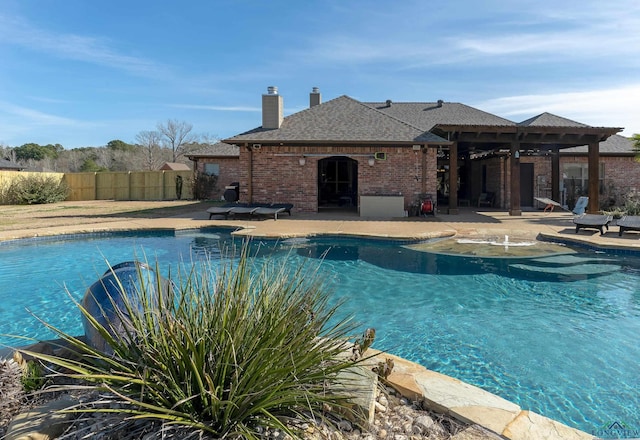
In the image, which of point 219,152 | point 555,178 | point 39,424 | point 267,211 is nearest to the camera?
point 39,424

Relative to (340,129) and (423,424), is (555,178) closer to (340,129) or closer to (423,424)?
(340,129)

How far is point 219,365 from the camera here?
1.86m

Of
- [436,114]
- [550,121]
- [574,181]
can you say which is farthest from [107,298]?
[574,181]

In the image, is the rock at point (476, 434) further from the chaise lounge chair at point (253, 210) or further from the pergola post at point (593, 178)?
the pergola post at point (593, 178)

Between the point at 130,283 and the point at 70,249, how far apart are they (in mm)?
8559

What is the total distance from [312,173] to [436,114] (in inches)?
370

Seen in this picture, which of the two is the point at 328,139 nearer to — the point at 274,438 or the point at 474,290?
the point at 474,290

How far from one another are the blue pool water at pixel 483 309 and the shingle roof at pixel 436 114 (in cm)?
1220

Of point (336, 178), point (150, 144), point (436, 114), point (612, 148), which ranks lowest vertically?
point (336, 178)

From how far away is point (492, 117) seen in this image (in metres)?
20.6

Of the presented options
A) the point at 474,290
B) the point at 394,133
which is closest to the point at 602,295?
the point at 474,290

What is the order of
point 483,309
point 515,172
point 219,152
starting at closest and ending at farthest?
1. point 483,309
2. point 515,172
3. point 219,152

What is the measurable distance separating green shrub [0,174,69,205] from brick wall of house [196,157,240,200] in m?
8.97

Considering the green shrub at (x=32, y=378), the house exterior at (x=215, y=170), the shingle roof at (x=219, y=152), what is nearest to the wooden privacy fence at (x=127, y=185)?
the house exterior at (x=215, y=170)
